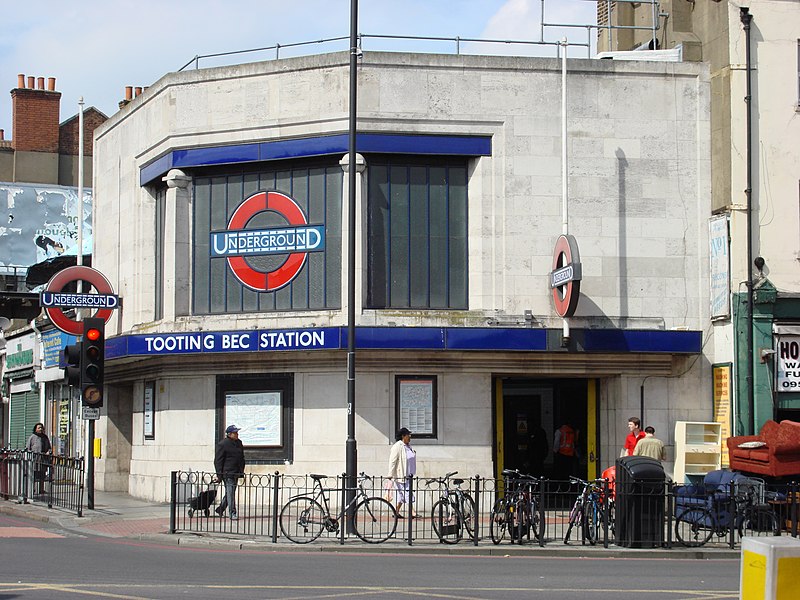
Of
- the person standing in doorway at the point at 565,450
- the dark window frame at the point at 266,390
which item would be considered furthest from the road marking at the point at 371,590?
the person standing in doorway at the point at 565,450

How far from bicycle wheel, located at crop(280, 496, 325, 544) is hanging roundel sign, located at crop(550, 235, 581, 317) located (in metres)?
6.83

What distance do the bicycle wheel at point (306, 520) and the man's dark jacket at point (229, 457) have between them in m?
3.67

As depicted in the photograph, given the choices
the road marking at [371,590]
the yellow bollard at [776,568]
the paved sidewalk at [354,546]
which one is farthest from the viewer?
the paved sidewalk at [354,546]

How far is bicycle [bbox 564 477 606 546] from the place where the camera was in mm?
18562

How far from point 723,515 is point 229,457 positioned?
8887 millimetres

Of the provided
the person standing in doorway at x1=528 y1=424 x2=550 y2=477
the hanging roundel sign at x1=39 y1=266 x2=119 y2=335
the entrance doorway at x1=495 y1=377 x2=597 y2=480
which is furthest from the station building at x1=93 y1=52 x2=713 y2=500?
the hanging roundel sign at x1=39 y1=266 x2=119 y2=335

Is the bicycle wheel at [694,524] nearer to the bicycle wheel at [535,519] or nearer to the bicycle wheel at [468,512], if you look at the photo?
the bicycle wheel at [535,519]

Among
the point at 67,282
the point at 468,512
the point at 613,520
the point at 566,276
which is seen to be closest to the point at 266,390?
the point at 67,282

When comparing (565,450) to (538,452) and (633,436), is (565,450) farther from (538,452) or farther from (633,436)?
(633,436)

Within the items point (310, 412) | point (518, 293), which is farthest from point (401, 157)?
point (310, 412)

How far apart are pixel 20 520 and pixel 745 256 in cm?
1493

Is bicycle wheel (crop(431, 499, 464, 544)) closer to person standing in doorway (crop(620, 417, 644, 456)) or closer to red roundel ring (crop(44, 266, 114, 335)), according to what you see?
person standing in doorway (crop(620, 417, 644, 456))

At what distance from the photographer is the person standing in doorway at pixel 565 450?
25531mm

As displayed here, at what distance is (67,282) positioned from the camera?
1005 inches
